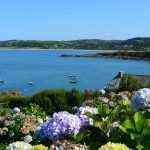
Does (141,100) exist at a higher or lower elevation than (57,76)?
higher

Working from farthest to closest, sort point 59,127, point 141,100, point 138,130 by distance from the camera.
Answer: point 141,100 → point 59,127 → point 138,130

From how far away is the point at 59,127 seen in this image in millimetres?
3729

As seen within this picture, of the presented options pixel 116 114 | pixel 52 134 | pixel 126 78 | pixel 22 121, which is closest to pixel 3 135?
pixel 22 121

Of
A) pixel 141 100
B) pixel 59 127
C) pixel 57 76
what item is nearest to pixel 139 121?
pixel 59 127

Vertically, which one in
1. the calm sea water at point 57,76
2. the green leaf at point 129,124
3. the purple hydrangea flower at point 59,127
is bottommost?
the calm sea water at point 57,76

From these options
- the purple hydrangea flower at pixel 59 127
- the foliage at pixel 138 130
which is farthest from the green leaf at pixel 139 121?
the purple hydrangea flower at pixel 59 127

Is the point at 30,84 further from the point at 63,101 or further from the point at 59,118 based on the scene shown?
the point at 59,118

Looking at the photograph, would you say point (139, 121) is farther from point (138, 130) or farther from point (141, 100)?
point (141, 100)

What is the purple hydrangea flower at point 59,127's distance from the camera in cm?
372

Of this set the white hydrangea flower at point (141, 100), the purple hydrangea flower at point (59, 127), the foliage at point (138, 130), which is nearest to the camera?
the foliage at point (138, 130)

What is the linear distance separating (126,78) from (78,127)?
21821mm

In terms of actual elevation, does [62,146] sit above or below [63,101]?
above

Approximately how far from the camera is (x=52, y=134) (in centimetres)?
371

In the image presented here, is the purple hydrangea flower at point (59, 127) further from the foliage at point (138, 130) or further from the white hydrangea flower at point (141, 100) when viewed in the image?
the white hydrangea flower at point (141, 100)
